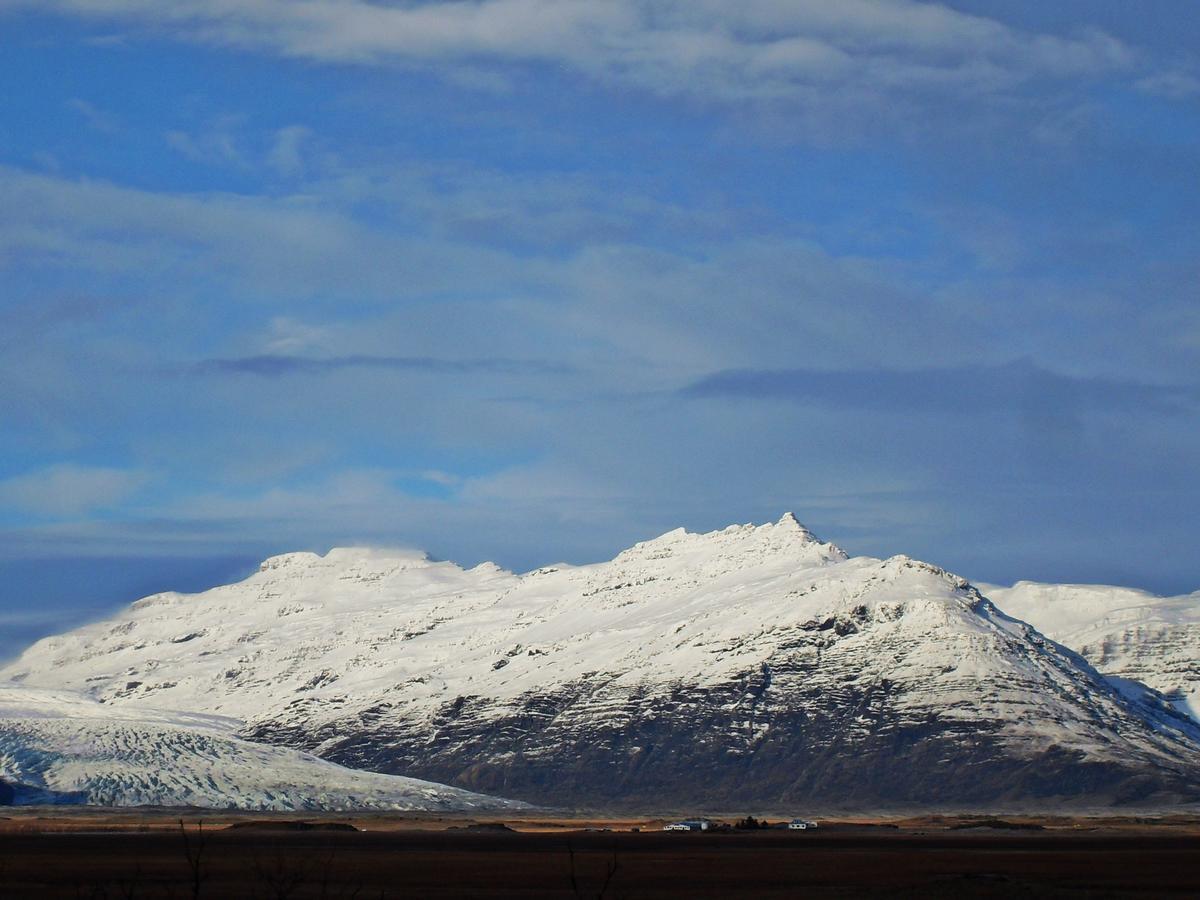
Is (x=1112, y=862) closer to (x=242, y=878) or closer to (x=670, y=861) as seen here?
(x=670, y=861)

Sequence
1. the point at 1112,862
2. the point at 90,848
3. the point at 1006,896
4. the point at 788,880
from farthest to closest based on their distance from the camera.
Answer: the point at 90,848
the point at 1112,862
the point at 788,880
the point at 1006,896

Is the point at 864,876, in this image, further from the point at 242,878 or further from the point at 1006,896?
the point at 242,878

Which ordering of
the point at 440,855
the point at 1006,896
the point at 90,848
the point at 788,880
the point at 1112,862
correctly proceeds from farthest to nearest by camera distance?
1. the point at 90,848
2. the point at 440,855
3. the point at 1112,862
4. the point at 788,880
5. the point at 1006,896

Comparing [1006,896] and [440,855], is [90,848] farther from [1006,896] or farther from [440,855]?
[1006,896]

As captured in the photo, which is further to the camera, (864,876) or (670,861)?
(670,861)

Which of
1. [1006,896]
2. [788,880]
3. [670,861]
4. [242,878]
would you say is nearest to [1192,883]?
[1006,896]

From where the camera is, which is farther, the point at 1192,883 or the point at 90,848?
the point at 90,848

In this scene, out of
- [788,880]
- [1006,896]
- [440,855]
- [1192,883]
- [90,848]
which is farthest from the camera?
[90,848]

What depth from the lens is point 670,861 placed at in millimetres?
164750

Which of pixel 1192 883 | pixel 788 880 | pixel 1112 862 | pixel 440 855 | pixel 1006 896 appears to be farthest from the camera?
pixel 440 855

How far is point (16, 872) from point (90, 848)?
52933 mm

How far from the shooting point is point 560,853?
17888 centimetres

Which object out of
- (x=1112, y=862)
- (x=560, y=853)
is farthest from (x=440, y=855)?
(x=1112, y=862)

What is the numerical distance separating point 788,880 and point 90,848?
287ft
